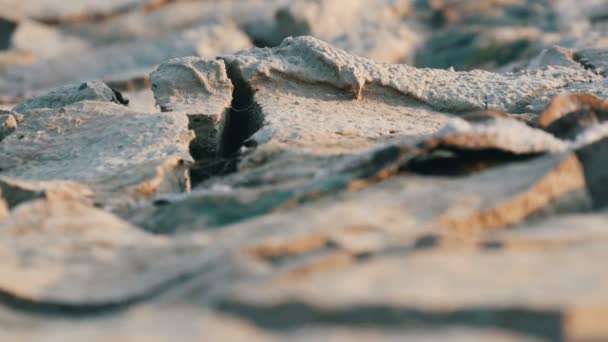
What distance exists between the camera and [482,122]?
7.36 ft

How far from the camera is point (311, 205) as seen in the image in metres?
2.00

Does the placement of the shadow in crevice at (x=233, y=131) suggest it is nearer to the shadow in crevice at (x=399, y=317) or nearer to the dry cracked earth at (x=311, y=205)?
the dry cracked earth at (x=311, y=205)

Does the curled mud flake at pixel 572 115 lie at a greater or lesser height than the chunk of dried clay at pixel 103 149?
greater

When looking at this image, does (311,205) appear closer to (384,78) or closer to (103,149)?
(103,149)

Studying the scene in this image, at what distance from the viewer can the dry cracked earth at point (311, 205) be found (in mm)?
1427

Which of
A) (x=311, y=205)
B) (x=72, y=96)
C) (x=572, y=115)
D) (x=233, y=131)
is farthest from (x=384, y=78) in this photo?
(x=311, y=205)

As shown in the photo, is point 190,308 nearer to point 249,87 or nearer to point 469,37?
point 249,87

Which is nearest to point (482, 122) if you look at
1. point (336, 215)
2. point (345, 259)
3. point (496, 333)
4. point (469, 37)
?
point (336, 215)

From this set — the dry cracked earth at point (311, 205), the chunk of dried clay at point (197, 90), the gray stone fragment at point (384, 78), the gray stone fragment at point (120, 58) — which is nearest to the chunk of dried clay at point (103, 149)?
the dry cracked earth at point (311, 205)

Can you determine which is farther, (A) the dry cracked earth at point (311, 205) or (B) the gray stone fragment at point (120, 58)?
(B) the gray stone fragment at point (120, 58)

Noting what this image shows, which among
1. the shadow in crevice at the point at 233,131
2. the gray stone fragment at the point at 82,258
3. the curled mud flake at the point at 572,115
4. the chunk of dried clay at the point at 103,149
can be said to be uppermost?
the curled mud flake at the point at 572,115

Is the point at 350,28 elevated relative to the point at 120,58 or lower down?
elevated

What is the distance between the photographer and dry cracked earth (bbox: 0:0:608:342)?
4.68 feet

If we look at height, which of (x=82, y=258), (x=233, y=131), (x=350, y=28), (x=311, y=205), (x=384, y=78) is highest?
(x=350, y=28)
